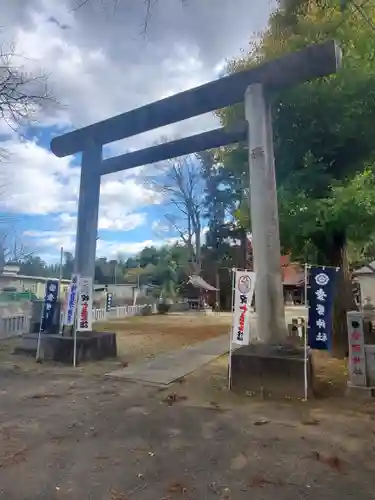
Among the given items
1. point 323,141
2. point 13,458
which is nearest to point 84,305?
point 13,458

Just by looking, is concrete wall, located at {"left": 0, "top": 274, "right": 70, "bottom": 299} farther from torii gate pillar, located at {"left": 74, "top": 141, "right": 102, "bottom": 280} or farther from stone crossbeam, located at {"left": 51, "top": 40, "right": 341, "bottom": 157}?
stone crossbeam, located at {"left": 51, "top": 40, "right": 341, "bottom": 157}

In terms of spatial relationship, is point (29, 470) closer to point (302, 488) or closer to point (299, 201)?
point (302, 488)

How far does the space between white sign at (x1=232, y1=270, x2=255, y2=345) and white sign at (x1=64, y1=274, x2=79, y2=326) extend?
145 inches

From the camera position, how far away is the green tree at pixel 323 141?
7.42 m

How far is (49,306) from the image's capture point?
28.8 feet

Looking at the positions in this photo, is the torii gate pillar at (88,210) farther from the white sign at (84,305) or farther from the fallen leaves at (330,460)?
the fallen leaves at (330,460)

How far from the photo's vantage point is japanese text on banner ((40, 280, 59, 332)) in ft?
28.7

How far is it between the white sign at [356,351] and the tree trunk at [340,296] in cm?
361

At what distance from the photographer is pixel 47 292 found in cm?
893

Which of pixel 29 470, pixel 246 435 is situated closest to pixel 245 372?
pixel 246 435

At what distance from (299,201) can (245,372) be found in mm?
3852

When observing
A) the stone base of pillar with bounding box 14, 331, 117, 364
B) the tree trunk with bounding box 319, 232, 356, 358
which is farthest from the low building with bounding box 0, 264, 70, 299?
the tree trunk with bounding box 319, 232, 356, 358

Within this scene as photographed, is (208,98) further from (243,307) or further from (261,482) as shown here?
(261,482)

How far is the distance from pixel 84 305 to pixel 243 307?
371cm
